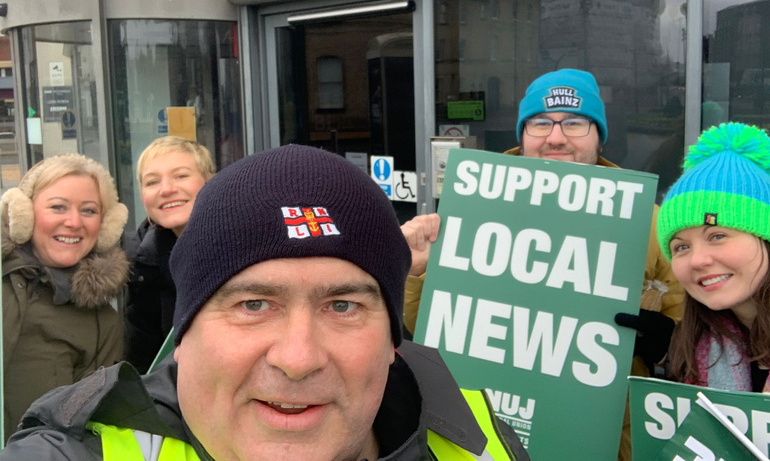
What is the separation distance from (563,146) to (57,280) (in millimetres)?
1807

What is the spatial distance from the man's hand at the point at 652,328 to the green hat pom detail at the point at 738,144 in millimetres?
505

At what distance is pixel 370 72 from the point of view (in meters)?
5.20

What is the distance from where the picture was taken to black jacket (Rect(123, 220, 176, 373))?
126 inches

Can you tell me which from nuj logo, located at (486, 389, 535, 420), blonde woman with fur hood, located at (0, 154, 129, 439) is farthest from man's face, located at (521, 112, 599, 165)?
blonde woman with fur hood, located at (0, 154, 129, 439)

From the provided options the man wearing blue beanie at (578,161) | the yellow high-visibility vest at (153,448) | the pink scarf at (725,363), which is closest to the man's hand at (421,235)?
the man wearing blue beanie at (578,161)

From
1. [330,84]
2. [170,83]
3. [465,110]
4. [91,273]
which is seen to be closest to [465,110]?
[465,110]

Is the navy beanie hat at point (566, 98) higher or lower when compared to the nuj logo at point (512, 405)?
higher

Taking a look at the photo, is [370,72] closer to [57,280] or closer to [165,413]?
[57,280]

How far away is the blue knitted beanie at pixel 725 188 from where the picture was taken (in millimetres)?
1955

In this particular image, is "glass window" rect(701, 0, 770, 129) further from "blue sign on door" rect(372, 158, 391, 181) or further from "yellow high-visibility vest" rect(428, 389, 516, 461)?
"yellow high-visibility vest" rect(428, 389, 516, 461)

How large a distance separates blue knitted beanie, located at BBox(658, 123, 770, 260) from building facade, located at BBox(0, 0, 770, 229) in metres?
1.89

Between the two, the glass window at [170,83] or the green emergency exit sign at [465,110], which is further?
the glass window at [170,83]

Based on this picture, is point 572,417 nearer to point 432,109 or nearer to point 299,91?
point 432,109

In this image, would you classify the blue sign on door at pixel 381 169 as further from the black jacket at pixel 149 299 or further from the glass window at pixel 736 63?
the black jacket at pixel 149 299
